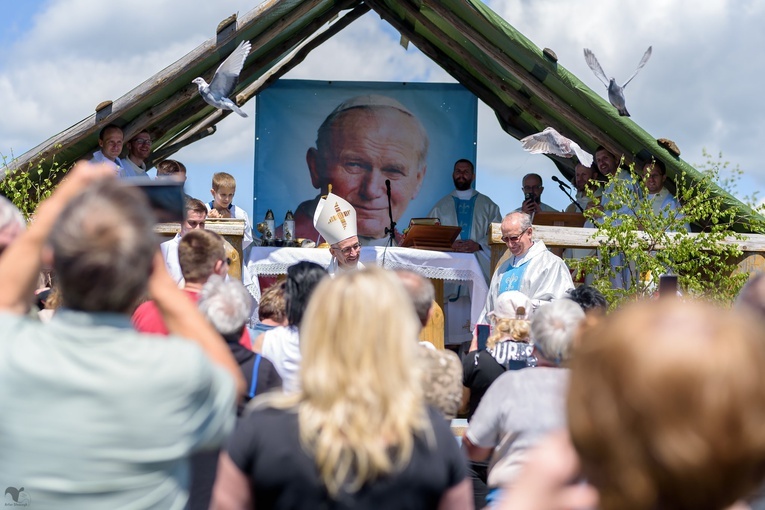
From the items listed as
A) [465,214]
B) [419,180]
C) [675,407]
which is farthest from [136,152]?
[675,407]

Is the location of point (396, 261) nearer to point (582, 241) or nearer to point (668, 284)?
point (582, 241)

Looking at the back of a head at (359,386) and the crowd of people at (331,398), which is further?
the back of a head at (359,386)

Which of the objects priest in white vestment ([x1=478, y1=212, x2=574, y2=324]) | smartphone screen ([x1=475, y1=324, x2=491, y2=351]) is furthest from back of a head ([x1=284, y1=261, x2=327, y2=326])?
priest in white vestment ([x1=478, y1=212, x2=574, y2=324])

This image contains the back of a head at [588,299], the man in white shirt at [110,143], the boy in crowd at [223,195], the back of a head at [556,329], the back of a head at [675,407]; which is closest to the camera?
the back of a head at [675,407]

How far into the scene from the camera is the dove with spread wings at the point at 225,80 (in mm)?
8805

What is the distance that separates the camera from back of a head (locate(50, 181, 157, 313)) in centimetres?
217

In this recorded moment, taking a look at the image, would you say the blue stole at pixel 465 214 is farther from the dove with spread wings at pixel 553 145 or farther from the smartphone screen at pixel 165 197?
the smartphone screen at pixel 165 197

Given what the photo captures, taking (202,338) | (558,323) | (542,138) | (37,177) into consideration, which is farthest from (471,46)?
(202,338)

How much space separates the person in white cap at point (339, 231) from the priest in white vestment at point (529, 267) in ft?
4.15

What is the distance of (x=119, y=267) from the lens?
219cm

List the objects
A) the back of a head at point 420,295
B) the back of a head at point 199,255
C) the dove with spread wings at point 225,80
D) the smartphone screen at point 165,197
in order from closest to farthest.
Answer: the smartphone screen at point 165,197, the back of a head at point 420,295, the back of a head at point 199,255, the dove with spread wings at point 225,80

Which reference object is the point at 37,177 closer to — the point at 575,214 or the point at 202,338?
the point at 575,214

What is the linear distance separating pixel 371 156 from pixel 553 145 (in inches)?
127

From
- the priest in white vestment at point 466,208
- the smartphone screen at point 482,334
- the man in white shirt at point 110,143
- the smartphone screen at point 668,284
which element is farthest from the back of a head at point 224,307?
the priest in white vestment at point 466,208
